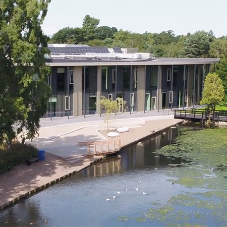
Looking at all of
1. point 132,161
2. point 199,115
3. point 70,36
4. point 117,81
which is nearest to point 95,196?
point 132,161

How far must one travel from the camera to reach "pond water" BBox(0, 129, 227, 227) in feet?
65.6

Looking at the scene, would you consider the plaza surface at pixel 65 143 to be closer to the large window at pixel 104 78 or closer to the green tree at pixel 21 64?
the green tree at pixel 21 64

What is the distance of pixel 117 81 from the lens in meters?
47.6

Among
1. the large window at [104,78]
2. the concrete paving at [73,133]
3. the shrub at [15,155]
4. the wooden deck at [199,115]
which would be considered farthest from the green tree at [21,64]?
the wooden deck at [199,115]

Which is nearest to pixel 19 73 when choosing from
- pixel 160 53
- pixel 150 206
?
pixel 150 206

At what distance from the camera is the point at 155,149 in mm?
33906

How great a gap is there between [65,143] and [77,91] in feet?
41.2

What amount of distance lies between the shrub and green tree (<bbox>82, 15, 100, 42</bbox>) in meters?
92.3

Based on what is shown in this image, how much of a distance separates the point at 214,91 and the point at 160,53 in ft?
169

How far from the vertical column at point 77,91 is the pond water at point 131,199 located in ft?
52.3

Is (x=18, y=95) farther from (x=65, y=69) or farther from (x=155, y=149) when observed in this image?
(x=65, y=69)

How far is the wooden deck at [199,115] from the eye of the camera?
4491cm

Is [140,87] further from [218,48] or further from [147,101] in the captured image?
[218,48]

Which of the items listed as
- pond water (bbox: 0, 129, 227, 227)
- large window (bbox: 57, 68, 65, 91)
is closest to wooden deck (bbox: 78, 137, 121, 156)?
pond water (bbox: 0, 129, 227, 227)
